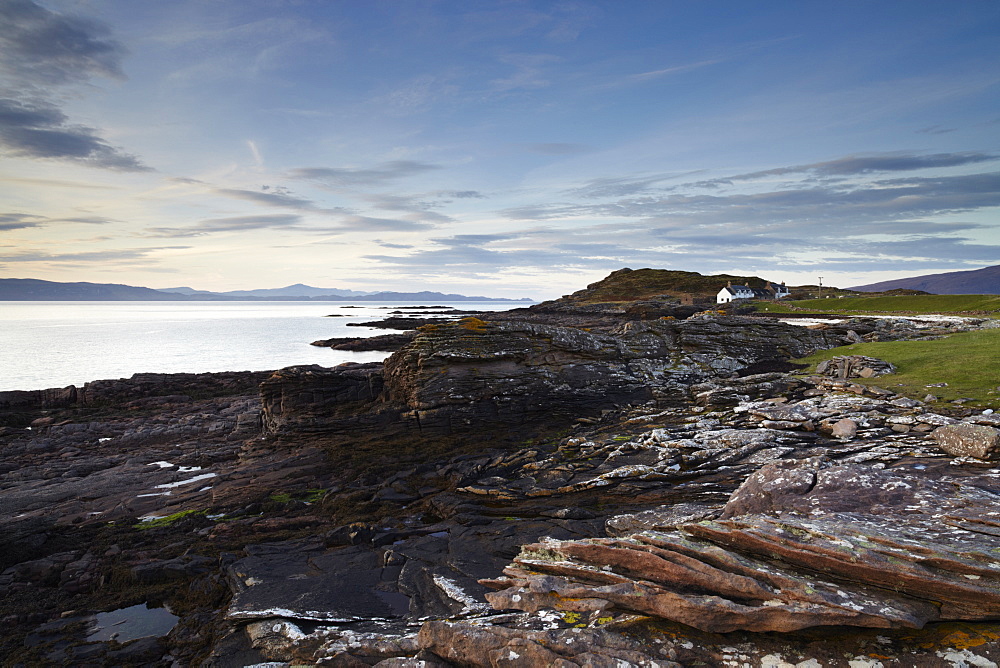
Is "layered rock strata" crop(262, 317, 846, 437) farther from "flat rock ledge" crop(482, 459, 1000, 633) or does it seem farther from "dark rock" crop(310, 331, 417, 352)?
"dark rock" crop(310, 331, 417, 352)

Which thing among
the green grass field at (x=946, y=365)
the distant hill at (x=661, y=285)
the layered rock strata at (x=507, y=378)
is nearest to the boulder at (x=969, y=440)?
the green grass field at (x=946, y=365)

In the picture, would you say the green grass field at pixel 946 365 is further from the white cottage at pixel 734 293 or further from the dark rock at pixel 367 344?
the white cottage at pixel 734 293

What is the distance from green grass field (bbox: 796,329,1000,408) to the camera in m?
17.2

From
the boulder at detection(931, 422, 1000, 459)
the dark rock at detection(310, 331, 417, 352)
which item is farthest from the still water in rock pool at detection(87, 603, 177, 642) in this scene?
the dark rock at detection(310, 331, 417, 352)

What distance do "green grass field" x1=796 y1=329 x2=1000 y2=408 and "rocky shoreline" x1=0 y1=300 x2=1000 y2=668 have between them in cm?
141

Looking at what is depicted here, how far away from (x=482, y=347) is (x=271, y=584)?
16.3 m

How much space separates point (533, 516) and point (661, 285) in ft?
542

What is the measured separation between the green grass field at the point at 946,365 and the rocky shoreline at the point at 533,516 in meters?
1.41

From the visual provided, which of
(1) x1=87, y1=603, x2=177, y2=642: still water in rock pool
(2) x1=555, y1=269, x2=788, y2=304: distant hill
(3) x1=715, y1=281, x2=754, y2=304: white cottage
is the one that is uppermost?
(2) x1=555, y1=269, x2=788, y2=304: distant hill

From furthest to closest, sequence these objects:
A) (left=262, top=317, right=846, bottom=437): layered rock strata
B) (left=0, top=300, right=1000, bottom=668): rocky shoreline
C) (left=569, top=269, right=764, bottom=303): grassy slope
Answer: (left=569, top=269, right=764, bottom=303): grassy slope, (left=262, top=317, right=846, bottom=437): layered rock strata, (left=0, top=300, right=1000, bottom=668): rocky shoreline

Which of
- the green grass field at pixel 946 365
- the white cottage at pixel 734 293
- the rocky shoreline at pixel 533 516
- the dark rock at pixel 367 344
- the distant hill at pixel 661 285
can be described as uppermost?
the distant hill at pixel 661 285

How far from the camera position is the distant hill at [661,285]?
15438 centimetres

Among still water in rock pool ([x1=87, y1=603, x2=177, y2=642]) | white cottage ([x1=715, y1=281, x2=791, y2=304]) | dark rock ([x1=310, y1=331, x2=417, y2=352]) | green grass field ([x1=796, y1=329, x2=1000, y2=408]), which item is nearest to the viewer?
still water in rock pool ([x1=87, y1=603, x2=177, y2=642])

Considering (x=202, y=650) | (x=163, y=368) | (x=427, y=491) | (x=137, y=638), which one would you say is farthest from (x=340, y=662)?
(x=163, y=368)
